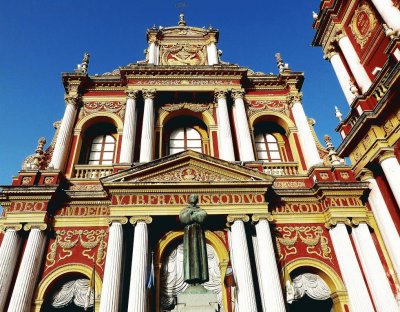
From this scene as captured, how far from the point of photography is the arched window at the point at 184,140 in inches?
595

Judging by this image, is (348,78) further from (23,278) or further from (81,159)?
(23,278)

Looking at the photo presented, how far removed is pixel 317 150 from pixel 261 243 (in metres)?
5.26

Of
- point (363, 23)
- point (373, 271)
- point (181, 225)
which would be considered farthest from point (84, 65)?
point (373, 271)

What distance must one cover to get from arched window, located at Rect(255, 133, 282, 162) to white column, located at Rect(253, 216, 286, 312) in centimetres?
425

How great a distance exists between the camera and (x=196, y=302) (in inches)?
252

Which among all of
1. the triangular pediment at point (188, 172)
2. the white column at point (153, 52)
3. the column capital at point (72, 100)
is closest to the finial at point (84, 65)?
the column capital at point (72, 100)

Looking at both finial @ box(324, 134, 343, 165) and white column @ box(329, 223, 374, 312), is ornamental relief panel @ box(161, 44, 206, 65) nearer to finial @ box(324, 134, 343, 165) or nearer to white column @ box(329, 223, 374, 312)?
finial @ box(324, 134, 343, 165)

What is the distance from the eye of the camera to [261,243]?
10938 mm

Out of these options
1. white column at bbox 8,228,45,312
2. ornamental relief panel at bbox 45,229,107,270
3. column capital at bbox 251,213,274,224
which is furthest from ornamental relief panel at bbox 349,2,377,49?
white column at bbox 8,228,45,312

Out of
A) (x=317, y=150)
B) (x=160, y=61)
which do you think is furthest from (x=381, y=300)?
(x=160, y=61)

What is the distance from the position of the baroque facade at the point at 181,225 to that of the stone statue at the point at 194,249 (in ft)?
10.6

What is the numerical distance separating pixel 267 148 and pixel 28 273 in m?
10.4

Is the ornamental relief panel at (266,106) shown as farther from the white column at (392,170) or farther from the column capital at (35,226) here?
the column capital at (35,226)

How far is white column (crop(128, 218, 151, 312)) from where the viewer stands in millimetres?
9527
